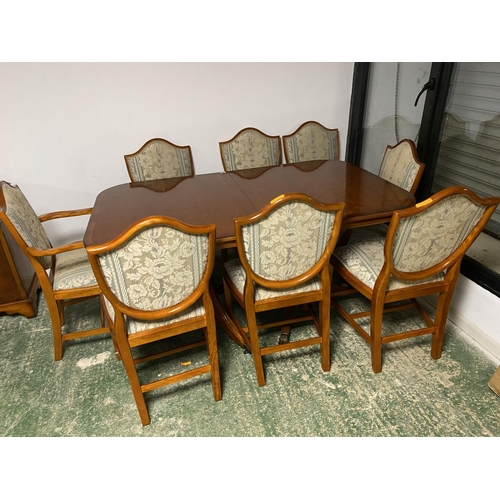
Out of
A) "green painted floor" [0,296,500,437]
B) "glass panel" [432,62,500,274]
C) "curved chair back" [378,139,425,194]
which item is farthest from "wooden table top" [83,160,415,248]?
"green painted floor" [0,296,500,437]

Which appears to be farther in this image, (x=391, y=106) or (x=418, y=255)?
(x=391, y=106)

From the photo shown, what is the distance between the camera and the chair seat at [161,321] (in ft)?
4.92

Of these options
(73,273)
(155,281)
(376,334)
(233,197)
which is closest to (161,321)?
(155,281)

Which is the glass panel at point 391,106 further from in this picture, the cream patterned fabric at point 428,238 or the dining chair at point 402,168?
the cream patterned fabric at point 428,238

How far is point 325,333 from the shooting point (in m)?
1.79

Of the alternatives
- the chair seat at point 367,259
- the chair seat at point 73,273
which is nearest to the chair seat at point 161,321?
the chair seat at point 73,273

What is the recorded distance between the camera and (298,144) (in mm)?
2928

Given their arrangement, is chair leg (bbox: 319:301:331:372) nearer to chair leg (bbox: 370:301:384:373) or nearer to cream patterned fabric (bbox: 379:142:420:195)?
chair leg (bbox: 370:301:384:373)

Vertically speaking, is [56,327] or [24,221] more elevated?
[24,221]

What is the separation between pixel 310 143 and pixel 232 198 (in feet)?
4.27

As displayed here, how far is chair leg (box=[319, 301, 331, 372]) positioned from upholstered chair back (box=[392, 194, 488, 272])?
0.39 meters

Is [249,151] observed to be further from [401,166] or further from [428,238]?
[428,238]

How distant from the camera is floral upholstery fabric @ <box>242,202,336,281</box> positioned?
1.41 m
